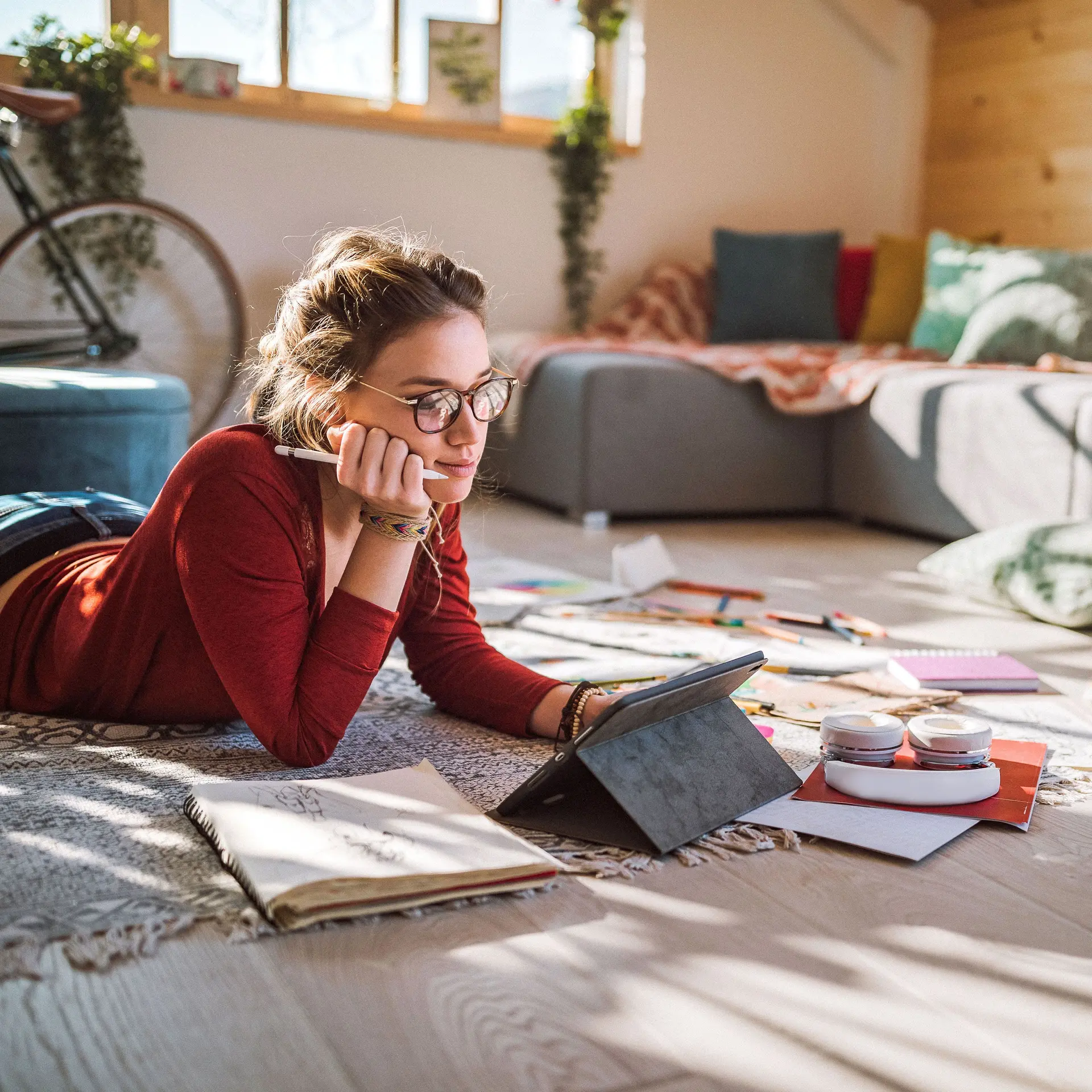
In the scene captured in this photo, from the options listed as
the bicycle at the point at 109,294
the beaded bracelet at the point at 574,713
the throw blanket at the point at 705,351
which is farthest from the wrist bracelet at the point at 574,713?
the bicycle at the point at 109,294

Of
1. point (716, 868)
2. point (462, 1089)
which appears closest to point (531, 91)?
point (716, 868)

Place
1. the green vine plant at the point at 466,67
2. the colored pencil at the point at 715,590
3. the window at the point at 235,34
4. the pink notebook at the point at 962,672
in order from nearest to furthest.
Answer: the pink notebook at the point at 962,672
the colored pencil at the point at 715,590
the window at the point at 235,34
the green vine plant at the point at 466,67

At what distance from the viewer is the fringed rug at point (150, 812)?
1056mm

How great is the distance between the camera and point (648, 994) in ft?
3.22

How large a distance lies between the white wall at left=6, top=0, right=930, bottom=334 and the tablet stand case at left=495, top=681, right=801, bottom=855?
10.8 ft

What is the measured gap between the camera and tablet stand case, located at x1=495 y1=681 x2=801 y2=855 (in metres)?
1.25

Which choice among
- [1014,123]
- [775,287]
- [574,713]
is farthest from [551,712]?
[1014,123]

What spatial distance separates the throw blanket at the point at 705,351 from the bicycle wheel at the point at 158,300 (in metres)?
0.95

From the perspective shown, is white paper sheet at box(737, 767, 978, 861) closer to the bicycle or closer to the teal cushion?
the teal cushion

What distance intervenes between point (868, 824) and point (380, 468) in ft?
2.09

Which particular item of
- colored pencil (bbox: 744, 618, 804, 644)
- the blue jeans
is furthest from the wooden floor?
colored pencil (bbox: 744, 618, 804, 644)

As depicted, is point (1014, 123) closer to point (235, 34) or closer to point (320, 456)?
point (235, 34)

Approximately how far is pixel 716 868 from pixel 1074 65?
440 centimetres

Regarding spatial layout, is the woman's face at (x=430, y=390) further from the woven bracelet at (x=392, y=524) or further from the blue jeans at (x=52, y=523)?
the blue jeans at (x=52, y=523)
